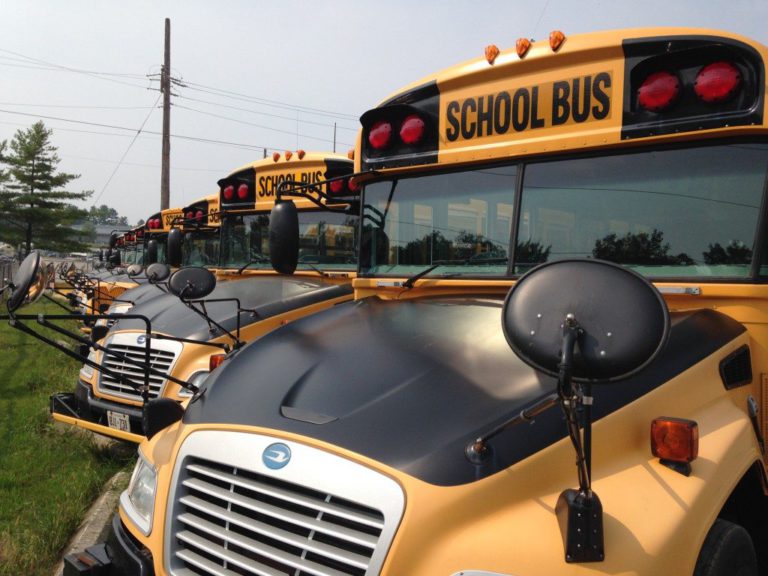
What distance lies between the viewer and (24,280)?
2.52 m

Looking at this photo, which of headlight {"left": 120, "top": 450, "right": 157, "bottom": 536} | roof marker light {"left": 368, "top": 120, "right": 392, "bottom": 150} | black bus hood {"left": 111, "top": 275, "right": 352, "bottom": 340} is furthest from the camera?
black bus hood {"left": 111, "top": 275, "right": 352, "bottom": 340}

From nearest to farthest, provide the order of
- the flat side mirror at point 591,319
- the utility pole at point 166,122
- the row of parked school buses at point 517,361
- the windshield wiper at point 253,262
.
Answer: the flat side mirror at point 591,319
the row of parked school buses at point 517,361
the windshield wiper at point 253,262
the utility pole at point 166,122

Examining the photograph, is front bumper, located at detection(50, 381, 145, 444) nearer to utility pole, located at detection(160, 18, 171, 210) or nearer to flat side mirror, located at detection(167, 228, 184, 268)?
flat side mirror, located at detection(167, 228, 184, 268)

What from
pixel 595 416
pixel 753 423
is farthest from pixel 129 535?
pixel 753 423

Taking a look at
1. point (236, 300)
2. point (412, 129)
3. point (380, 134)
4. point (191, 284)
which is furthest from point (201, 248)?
point (412, 129)

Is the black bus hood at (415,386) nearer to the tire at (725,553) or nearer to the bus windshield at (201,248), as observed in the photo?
the tire at (725,553)

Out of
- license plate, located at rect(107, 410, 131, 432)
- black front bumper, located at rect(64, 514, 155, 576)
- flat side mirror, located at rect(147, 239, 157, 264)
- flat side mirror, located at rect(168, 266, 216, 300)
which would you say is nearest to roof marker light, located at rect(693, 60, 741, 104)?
black front bumper, located at rect(64, 514, 155, 576)

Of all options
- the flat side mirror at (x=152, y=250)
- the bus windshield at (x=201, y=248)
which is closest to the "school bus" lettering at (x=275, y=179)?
the bus windshield at (x=201, y=248)

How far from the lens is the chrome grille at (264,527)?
1.54m

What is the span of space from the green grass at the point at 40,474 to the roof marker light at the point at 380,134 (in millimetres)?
2729

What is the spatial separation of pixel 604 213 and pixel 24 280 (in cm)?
234

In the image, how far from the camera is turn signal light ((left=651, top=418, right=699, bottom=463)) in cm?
166

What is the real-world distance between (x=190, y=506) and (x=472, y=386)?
0.92 m

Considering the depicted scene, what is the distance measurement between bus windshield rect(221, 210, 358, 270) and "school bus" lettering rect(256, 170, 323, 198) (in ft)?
0.84
